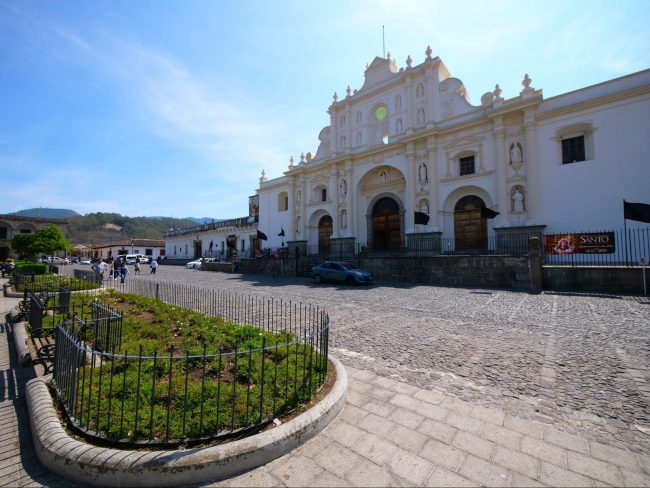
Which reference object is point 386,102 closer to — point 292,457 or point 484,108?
point 484,108

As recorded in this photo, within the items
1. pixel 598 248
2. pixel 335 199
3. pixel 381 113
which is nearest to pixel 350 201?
pixel 335 199

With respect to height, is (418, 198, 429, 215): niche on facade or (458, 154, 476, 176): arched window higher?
(458, 154, 476, 176): arched window

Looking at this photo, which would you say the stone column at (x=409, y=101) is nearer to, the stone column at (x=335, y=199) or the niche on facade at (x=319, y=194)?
the stone column at (x=335, y=199)

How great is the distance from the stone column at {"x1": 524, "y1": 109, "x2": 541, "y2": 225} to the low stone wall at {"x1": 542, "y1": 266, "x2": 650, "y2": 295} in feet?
16.8

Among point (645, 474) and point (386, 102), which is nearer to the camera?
point (645, 474)

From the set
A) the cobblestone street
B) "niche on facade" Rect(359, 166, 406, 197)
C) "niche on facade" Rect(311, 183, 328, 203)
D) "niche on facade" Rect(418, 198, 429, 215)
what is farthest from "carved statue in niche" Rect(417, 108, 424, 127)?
the cobblestone street

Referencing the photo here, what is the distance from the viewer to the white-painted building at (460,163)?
49.8ft

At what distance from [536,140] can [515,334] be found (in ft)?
51.4

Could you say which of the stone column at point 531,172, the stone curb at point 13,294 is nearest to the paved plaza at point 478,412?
the stone curb at point 13,294

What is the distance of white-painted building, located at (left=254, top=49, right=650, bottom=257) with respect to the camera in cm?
1519

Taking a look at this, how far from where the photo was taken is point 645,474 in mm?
2500

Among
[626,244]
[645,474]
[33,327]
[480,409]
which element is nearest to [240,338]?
[480,409]

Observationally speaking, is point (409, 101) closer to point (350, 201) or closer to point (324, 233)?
point (350, 201)

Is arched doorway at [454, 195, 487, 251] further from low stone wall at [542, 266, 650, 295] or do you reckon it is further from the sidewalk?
the sidewalk
